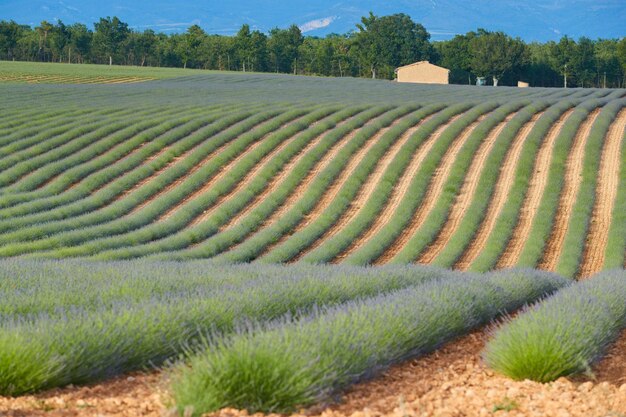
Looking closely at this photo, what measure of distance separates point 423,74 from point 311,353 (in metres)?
92.2

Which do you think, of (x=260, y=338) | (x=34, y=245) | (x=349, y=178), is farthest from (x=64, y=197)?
(x=260, y=338)

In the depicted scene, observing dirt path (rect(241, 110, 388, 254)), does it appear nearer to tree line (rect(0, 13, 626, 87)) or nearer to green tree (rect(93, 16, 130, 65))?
tree line (rect(0, 13, 626, 87))

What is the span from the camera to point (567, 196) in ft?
80.6

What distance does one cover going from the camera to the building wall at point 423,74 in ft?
311

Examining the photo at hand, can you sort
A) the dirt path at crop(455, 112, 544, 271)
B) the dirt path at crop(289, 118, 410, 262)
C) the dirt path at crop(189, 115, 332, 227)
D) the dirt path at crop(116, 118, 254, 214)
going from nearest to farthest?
1. the dirt path at crop(455, 112, 544, 271)
2. the dirt path at crop(289, 118, 410, 262)
3. the dirt path at crop(189, 115, 332, 227)
4. the dirt path at crop(116, 118, 254, 214)

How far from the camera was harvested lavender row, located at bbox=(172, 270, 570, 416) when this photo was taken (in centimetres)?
453

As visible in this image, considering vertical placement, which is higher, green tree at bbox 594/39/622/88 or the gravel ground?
green tree at bbox 594/39/622/88

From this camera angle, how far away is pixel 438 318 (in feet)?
22.2

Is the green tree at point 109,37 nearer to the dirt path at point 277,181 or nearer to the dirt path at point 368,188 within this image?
the dirt path at point 277,181

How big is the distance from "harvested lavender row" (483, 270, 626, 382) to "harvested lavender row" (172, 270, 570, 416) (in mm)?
593

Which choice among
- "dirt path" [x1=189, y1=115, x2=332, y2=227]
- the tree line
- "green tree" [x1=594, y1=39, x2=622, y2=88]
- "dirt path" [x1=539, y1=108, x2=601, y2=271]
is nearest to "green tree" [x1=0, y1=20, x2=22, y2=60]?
the tree line

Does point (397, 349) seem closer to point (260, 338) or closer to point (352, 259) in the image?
point (260, 338)

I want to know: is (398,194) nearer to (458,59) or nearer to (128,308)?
(128,308)

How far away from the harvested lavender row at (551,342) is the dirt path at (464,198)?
41.9 feet
